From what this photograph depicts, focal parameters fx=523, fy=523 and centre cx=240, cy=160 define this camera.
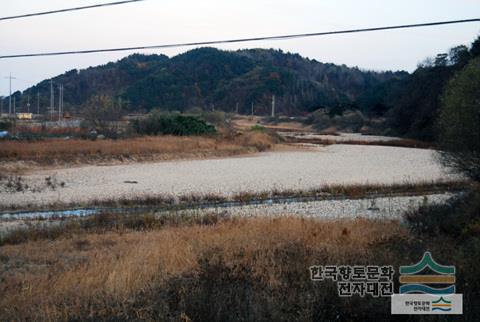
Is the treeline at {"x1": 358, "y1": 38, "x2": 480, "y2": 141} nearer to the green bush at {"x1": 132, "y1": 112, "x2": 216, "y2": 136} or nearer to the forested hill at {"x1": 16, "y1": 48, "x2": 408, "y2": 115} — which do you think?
the green bush at {"x1": 132, "y1": 112, "x2": 216, "y2": 136}

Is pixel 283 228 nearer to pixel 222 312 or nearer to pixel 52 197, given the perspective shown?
pixel 222 312

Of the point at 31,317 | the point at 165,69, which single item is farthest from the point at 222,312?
the point at 165,69

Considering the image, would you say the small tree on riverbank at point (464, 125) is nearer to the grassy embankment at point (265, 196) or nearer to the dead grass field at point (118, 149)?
the grassy embankment at point (265, 196)

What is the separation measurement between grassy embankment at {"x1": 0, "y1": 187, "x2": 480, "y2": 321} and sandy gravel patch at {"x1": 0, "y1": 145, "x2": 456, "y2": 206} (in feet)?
39.1

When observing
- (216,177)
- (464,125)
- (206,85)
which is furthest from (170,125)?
(206,85)

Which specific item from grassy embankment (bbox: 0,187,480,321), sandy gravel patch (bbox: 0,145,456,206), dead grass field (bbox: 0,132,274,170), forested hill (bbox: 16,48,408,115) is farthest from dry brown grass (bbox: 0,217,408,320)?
forested hill (bbox: 16,48,408,115)

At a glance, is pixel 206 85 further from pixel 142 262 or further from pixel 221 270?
pixel 221 270

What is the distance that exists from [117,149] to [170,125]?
51.3 feet

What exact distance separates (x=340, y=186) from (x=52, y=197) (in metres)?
13.6

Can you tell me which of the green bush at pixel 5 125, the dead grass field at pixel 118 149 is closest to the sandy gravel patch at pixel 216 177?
the dead grass field at pixel 118 149

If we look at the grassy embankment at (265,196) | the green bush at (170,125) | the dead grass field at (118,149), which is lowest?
the grassy embankment at (265,196)

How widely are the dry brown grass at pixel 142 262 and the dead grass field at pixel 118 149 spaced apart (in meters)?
27.2

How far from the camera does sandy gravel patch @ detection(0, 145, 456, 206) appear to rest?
24484mm

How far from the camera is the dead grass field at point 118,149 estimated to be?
37.2 metres
